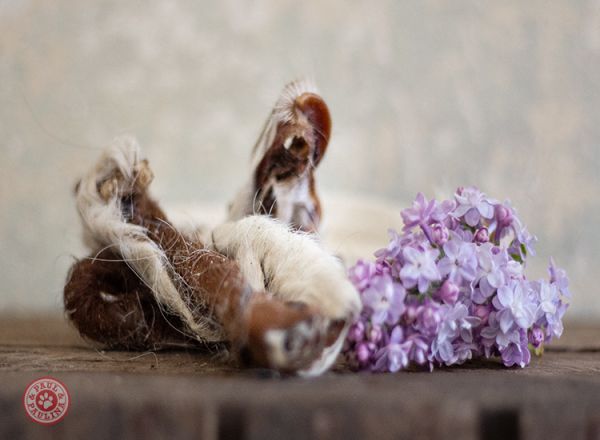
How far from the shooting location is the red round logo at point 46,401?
33cm

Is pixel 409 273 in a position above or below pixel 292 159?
below

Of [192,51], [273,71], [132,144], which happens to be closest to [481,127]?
[273,71]

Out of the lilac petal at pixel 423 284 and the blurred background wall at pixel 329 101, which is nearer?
the lilac petal at pixel 423 284

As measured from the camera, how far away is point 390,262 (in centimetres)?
46

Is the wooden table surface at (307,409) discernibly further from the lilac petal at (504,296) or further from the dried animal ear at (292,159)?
the dried animal ear at (292,159)

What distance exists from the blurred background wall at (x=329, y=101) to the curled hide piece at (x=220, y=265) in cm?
84

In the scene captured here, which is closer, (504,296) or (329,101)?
(504,296)

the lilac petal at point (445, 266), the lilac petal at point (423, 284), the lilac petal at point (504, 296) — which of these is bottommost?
the lilac petal at point (504, 296)

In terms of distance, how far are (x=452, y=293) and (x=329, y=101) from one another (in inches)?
42.4

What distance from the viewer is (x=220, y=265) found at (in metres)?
0.45

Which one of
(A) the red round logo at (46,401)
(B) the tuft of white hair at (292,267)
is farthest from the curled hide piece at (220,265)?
(A) the red round logo at (46,401)

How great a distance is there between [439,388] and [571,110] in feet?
4.07

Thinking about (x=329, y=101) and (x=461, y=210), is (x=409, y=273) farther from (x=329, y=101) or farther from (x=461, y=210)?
(x=329, y=101)

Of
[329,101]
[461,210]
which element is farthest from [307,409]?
[329,101]
